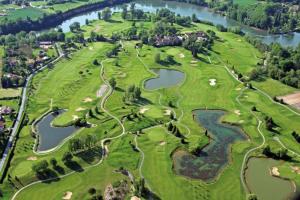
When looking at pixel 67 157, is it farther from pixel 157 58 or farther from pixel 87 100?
pixel 157 58

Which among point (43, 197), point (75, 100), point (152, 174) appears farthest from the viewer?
point (75, 100)

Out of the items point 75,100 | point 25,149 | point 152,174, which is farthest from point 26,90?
point 152,174

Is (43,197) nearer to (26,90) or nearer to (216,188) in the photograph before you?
(216,188)

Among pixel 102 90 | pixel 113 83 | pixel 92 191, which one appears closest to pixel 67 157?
pixel 92 191

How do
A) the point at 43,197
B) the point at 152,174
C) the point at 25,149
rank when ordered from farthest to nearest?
the point at 25,149, the point at 152,174, the point at 43,197

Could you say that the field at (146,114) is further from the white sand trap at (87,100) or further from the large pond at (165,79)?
the large pond at (165,79)

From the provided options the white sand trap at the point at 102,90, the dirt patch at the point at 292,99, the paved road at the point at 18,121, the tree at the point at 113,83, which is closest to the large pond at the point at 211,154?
the dirt patch at the point at 292,99
